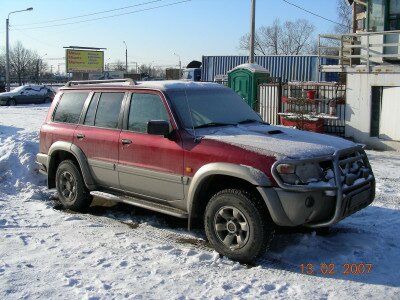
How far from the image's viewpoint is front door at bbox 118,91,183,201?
5344 millimetres

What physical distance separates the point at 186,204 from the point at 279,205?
1.20 metres

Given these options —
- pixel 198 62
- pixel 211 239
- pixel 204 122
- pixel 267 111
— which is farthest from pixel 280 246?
pixel 198 62

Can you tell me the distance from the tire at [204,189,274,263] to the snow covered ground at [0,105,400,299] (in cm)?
14

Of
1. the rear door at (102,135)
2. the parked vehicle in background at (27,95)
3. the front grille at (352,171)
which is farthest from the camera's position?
the parked vehicle in background at (27,95)

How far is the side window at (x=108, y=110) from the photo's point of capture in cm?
616

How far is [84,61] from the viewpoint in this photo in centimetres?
5838

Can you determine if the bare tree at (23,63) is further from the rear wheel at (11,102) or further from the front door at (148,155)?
the front door at (148,155)

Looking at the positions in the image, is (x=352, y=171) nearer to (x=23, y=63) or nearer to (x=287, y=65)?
(x=287, y=65)

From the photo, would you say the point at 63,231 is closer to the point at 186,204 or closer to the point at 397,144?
the point at 186,204

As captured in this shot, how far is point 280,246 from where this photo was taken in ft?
17.4

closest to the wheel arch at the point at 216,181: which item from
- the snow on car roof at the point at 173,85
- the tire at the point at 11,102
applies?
the snow on car roof at the point at 173,85

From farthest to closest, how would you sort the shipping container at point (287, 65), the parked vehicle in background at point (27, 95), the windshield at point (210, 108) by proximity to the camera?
the shipping container at point (287, 65) < the parked vehicle in background at point (27, 95) < the windshield at point (210, 108)

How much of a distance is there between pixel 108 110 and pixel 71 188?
1.32 m

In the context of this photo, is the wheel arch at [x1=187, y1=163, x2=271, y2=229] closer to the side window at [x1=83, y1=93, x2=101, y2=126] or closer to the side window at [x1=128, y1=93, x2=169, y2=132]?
the side window at [x1=128, y1=93, x2=169, y2=132]
